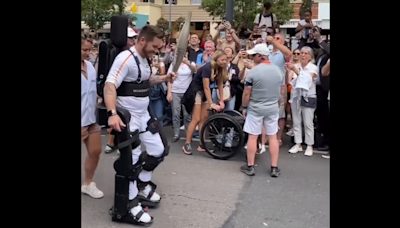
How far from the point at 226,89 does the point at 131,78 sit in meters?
2.97

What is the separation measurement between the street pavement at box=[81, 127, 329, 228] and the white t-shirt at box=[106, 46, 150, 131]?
981mm

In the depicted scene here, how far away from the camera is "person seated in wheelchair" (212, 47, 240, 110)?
6977 mm

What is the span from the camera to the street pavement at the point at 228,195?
174 inches

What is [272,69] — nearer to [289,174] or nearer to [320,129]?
[289,174]

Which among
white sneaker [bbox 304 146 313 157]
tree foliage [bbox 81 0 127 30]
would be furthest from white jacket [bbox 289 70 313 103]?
tree foliage [bbox 81 0 127 30]

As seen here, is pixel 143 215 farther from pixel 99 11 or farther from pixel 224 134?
pixel 99 11

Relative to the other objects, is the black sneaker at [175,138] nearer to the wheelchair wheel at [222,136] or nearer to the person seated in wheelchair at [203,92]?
the person seated in wheelchair at [203,92]

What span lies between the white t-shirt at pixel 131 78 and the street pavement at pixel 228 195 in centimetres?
98

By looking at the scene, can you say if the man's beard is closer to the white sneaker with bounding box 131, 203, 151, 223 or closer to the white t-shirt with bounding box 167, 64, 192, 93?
the white sneaker with bounding box 131, 203, 151, 223

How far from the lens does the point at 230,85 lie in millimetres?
7254

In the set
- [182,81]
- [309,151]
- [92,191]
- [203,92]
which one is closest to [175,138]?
[182,81]
